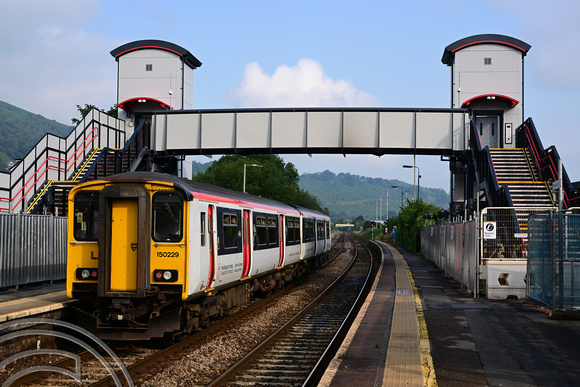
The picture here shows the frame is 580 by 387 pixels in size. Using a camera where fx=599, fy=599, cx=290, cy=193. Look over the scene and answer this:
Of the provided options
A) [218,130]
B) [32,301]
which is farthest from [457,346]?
[218,130]

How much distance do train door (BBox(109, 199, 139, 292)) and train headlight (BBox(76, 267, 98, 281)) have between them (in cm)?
51

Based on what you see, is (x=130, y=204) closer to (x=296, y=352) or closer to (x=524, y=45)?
(x=296, y=352)

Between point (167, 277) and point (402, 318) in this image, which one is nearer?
point (167, 277)

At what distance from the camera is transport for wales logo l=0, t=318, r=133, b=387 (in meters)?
8.73

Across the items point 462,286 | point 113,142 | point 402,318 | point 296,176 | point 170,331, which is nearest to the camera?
point 170,331

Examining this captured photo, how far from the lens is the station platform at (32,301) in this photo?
34.7ft

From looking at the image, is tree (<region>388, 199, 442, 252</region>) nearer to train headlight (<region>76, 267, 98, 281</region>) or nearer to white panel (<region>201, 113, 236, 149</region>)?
white panel (<region>201, 113, 236, 149</region>)

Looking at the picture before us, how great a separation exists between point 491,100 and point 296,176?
8451 cm

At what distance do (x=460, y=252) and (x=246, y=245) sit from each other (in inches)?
339

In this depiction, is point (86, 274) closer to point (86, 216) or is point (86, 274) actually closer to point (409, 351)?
point (86, 216)

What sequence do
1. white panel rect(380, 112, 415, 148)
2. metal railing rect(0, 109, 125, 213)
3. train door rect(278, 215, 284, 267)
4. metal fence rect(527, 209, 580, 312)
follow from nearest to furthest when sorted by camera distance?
metal fence rect(527, 209, 580, 312)
train door rect(278, 215, 284, 267)
metal railing rect(0, 109, 125, 213)
white panel rect(380, 112, 415, 148)

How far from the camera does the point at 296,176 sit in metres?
117

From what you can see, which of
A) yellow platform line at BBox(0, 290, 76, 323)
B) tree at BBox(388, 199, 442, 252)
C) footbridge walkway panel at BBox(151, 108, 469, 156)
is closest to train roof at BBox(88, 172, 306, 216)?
yellow platform line at BBox(0, 290, 76, 323)

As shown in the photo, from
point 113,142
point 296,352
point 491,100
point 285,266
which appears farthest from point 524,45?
point 296,352
